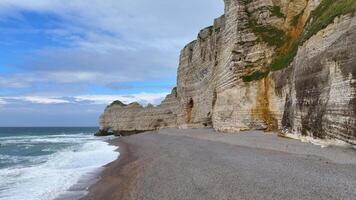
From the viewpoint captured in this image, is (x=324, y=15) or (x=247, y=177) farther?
(x=324, y=15)

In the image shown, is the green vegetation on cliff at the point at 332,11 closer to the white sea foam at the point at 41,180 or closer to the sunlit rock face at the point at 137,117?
the white sea foam at the point at 41,180

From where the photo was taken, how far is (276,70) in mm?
26047

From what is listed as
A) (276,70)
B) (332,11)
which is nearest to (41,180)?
(332,11)

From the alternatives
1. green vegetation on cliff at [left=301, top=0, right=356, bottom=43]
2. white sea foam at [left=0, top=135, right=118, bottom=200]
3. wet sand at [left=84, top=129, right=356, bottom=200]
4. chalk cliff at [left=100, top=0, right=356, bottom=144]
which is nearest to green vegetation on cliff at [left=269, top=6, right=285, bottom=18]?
chalk cliff at [left=100, top=0, right=356, bottom=144]

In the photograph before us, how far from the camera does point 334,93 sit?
49.6 feet

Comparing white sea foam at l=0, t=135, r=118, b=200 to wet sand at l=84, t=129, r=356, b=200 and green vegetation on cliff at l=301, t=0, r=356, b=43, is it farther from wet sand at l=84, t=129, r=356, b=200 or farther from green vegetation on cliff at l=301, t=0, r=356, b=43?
green vegetation on cliff at l=301, t=0, r=356, b=43

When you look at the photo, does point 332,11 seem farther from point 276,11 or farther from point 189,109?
point 189,109

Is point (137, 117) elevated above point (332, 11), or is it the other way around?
point (332, 11)

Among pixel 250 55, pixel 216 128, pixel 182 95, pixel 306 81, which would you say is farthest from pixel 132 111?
pixel 306 81

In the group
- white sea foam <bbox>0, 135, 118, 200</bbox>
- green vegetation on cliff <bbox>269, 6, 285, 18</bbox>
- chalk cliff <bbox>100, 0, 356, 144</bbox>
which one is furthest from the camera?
green vegetation on cliff <bbox>269, 6, 285, 18</bbox>

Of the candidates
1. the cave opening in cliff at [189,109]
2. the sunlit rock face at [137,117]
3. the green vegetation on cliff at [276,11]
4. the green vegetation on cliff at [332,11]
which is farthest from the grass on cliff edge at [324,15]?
the sunlit rock face at [137,117]

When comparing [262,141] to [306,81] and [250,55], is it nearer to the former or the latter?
[306,81]

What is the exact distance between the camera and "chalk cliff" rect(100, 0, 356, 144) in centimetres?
1507

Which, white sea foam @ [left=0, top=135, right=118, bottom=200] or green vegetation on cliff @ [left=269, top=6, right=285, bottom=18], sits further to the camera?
green vegetation on cliff @ [left=269, top=6, right=285, bottom=18]
